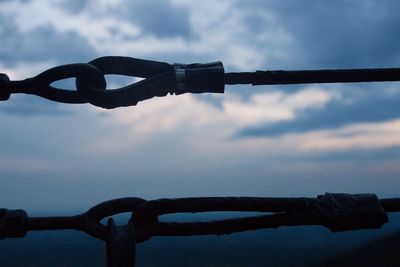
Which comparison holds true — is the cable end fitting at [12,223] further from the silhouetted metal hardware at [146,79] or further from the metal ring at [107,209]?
the silhouetted metal hardware at [146,79]

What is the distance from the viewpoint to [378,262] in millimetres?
10430

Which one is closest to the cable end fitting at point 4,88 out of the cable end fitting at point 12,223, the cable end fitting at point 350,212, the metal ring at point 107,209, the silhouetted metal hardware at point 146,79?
the silhouetted metal hardware at point 146,79

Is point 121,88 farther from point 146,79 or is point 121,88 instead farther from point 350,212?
point 350,212

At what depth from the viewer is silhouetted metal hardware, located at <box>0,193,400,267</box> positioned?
5.13ft

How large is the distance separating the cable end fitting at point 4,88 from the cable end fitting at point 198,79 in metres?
0.68

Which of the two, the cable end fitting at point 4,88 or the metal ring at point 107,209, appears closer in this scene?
the metal ring at point 107,209

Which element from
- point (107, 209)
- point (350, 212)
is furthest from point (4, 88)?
point (350, 212)

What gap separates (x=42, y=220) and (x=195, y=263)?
16274 centimetres

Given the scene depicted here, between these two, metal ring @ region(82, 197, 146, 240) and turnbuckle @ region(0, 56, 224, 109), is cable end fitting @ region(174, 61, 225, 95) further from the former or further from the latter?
metal ring @ region(82, 197, 146, 240)

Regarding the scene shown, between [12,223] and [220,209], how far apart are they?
743 millimetres

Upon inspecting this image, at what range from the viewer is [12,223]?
1640 millimetres

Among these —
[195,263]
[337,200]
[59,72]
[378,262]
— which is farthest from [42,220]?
[195,263]

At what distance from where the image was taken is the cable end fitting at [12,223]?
1628mm

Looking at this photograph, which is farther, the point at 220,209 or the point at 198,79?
the point at 198,79
